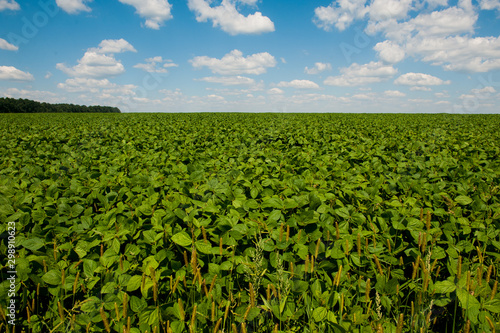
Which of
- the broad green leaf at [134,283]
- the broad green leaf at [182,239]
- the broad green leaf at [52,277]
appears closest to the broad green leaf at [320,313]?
the broad green leaf at [182,239]

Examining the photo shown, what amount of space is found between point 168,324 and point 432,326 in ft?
6.14

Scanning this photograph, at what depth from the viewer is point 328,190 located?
109 inches

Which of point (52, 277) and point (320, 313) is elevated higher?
point (52, 277)

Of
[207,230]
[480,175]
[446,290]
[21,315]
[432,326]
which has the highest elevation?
[480,175]

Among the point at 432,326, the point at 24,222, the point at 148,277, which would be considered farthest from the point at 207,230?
the point at 432,326

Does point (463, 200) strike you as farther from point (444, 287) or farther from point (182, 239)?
point (182, 239)

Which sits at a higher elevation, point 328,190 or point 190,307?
point 328,190

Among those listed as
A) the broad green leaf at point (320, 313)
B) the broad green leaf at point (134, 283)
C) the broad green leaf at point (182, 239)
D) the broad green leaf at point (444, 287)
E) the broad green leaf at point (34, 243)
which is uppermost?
the broad green leaf at point (182, 239)

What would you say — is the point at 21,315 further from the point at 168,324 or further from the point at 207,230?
the point at 207,230

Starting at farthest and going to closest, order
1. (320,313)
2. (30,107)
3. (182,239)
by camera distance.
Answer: (30,107)
(182,239)
(320,313)

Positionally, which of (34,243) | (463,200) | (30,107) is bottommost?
(34,243)

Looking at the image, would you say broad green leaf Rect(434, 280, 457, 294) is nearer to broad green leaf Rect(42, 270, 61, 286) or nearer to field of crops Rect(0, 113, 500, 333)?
field of crops Rect(0, 113, 500, 333)

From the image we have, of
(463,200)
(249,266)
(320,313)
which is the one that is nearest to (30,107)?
(249,266)

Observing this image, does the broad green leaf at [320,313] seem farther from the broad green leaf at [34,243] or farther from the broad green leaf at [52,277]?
the broad green leaf at [34,243]
